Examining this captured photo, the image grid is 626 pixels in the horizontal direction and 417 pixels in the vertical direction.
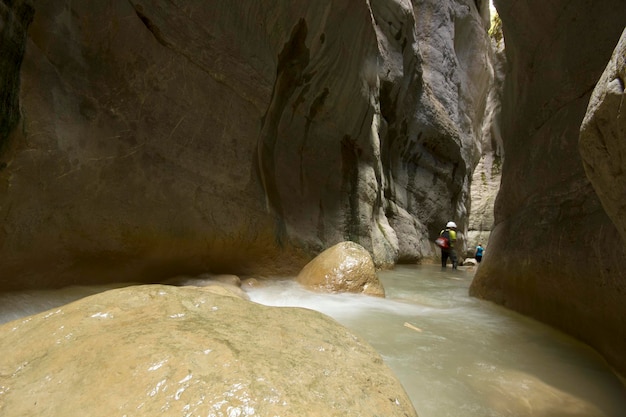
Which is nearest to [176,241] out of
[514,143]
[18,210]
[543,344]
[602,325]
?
[18,210]

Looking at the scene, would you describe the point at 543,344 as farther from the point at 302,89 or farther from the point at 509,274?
the point at 302,89

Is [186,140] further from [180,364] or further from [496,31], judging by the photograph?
[496,31]

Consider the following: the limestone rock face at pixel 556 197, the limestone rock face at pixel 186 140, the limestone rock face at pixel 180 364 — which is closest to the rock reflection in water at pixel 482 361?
the limestone rock face at pixel 556 197

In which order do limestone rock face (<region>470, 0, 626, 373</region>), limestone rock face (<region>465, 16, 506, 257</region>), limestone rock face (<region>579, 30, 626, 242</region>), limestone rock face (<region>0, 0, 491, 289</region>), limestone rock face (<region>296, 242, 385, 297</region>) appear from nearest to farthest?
limestone rock face (<region>579, 30, 626, 242</region>)
limestone rock face (<region>470, 0, 626, 373</region>)
limestone rock face (<region>0, 0, 491, 289</region>)
limestone rock face (<region>296, 242, 385, 297</region>)
limestone rock face (<region>465, 16, 506, 257</region>)

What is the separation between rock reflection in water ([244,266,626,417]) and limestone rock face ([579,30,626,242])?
102cm

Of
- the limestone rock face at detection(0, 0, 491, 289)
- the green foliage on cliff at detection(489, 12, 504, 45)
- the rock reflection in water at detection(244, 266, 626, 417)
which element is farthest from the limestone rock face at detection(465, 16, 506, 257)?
the rock reflection in water at detection(244, 266, 626, 417)

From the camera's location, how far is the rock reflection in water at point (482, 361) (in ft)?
6.14

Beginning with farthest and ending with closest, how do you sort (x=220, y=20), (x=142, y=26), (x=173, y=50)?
(x=220, y=20) → (x=173, y=50) → (x=142, y=26)

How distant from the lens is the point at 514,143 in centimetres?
518

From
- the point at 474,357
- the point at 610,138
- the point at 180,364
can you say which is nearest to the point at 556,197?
the point at 474,357

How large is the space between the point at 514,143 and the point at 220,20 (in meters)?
4.65

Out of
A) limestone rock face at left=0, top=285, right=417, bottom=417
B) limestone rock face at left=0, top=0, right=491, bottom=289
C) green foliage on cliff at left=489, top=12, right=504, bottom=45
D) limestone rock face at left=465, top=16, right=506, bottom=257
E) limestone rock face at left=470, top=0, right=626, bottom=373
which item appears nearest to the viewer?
limestone rock face at left=0, top=285, right=417, bottom=417

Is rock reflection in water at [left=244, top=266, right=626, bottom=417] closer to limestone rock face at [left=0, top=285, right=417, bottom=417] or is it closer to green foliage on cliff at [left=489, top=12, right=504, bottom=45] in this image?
limestone rock face at [left=0, top=285, right=417, bottom=417]

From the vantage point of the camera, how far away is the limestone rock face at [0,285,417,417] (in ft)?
3.71
